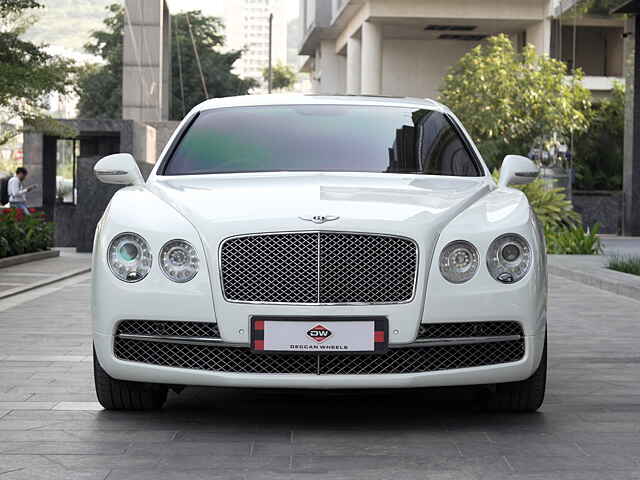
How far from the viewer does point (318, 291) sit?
17.0ft

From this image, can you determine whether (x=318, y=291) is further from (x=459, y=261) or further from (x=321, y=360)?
(x=459, y=261)

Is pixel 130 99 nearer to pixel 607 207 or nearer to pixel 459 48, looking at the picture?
pixel 607 207

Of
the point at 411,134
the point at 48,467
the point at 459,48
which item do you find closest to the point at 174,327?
the point at 48,467

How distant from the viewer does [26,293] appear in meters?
13.8

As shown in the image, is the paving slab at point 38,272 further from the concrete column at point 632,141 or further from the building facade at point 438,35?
the building facade at point 438,35

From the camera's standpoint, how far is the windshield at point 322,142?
6492 millimetres

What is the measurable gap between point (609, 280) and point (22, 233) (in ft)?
35.2

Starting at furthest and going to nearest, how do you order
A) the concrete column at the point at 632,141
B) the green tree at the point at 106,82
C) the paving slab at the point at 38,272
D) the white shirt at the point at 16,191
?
the green tree at the point at 106,82 < the concrete column at the point at 632,141 < the white shirt at the point at 16,191 < the paving slab at the point at 38,272

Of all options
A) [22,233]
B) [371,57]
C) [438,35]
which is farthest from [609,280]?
→ [438,35]

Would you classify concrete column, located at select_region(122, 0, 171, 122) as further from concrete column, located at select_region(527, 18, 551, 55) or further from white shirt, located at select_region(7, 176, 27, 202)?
concrete column, located at select_region(527, 18, 551, 55)

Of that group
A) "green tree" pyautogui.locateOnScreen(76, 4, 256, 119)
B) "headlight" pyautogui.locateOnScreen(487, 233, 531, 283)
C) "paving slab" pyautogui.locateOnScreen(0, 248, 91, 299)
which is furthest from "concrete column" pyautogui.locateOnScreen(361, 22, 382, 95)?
"headlight" pyautogui.locateOnScreen(487, 233, 531, 283)

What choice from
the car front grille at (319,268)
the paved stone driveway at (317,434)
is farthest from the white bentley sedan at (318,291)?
the paved stone driveway at (317,434)

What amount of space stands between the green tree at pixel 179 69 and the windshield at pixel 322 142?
6316 cm

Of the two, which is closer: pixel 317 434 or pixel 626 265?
pixel 317 434
